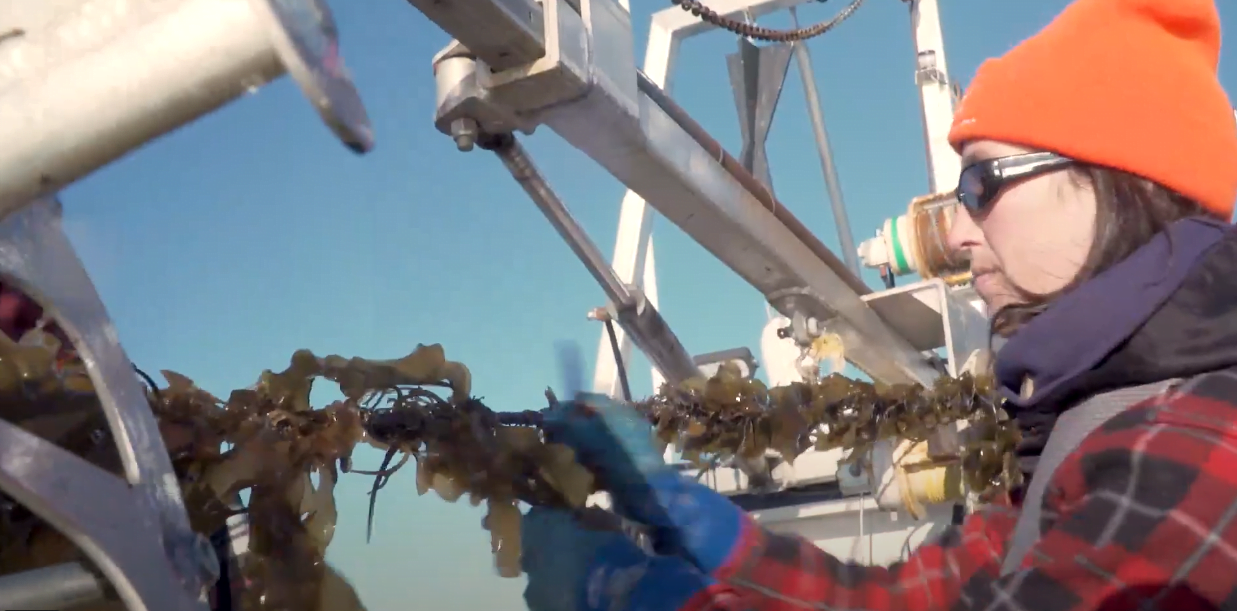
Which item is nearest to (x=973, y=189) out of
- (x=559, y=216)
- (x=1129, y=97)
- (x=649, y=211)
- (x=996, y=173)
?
(x=996, y=173)

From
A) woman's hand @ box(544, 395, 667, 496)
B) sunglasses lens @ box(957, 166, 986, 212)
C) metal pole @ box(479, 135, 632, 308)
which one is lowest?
woman's hand @ box(544, 395, 667, 496)

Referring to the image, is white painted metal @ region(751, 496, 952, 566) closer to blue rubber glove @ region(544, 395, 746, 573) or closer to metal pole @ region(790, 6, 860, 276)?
metal pole @ region(790, 6, 860, 276)

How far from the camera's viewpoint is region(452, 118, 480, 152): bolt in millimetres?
1090

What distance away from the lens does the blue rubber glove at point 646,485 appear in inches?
31.9

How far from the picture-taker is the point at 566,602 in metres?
0.70

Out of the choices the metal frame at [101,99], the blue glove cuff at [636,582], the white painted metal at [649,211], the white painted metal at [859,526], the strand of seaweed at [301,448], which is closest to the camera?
the metal frame at [101,99]

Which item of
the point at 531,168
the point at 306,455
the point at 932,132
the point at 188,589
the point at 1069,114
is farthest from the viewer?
the point at 932,132

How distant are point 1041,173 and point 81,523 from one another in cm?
69

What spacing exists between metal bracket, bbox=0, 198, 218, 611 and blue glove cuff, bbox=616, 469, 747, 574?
440mm

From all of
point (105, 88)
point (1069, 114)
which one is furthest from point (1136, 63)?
point (105, 88)

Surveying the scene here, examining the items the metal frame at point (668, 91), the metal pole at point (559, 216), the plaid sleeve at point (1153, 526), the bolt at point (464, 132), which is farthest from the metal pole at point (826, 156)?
the plaid sleeve at point (1153, 526)

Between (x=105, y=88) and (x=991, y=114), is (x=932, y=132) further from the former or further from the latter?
(x=105, y=88)

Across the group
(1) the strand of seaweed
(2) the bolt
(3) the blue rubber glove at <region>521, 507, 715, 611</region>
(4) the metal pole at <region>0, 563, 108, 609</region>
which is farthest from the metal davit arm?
(4) the metal pole at <region>0, 563, 108, 609</region>

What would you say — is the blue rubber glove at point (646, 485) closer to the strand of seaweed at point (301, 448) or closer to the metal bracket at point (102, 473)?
the strand of seaweed at point (301, 448)
